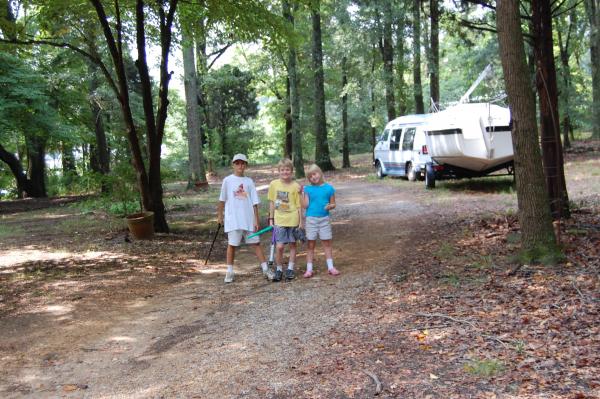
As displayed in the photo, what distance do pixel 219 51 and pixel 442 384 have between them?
114ft

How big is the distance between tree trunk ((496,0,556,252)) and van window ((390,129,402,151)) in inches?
509

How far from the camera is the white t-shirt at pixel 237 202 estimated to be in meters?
7.30

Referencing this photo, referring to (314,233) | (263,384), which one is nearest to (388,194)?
(314,233)

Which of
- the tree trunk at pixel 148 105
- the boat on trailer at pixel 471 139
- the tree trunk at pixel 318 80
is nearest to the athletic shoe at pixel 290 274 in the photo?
the tree trunk at pixel 148 105

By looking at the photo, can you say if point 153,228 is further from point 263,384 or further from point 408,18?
point 408,18

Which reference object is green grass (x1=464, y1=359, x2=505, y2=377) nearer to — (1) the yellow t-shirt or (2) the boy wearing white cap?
(1) the yellow t-shirt

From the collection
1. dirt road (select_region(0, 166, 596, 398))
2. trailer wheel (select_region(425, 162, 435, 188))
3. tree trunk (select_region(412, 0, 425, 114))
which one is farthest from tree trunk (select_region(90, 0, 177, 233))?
tree trunk (select_region(412, 0, 425, 114))

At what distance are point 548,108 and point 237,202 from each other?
196 inches

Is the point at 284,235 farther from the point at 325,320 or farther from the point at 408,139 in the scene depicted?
the point at 408,139

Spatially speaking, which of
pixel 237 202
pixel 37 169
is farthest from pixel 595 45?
pixel 37 169

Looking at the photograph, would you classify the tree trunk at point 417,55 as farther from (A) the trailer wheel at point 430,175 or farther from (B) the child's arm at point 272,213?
(B) the child's arm at point 272,213

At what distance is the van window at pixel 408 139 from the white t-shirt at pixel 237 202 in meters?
11.8

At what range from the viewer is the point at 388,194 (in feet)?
51.4

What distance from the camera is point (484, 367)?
3.80 meters
